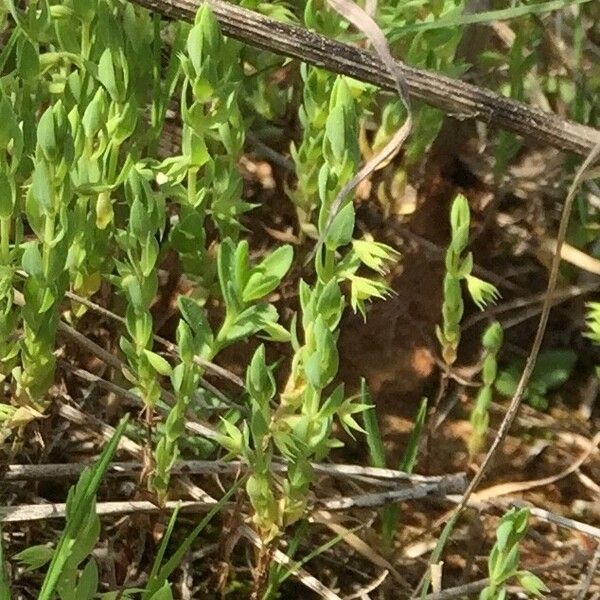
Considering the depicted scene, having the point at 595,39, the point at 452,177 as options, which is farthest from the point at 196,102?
the point at 595,39

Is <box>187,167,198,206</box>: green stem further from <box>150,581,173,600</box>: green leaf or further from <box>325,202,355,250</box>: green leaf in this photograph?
<box>150,581,173,600</box>: green leaf

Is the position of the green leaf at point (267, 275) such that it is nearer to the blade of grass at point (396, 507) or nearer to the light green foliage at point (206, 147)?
the light green foliage at point (206, 147)

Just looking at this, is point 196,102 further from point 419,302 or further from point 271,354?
point 419,302

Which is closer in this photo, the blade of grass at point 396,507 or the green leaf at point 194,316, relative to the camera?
the green leaf at point 194,316

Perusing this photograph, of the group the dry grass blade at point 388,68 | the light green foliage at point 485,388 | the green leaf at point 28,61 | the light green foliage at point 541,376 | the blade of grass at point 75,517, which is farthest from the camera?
the light green foliage at point 541,376

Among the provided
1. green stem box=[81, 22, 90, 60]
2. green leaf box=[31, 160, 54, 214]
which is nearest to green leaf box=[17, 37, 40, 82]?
green stem box=[81, 22, 90, 60]

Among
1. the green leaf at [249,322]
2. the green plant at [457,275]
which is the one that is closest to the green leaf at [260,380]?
the green leaf at [249,322]

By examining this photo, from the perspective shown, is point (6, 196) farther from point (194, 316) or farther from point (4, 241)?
point (194, 316)
